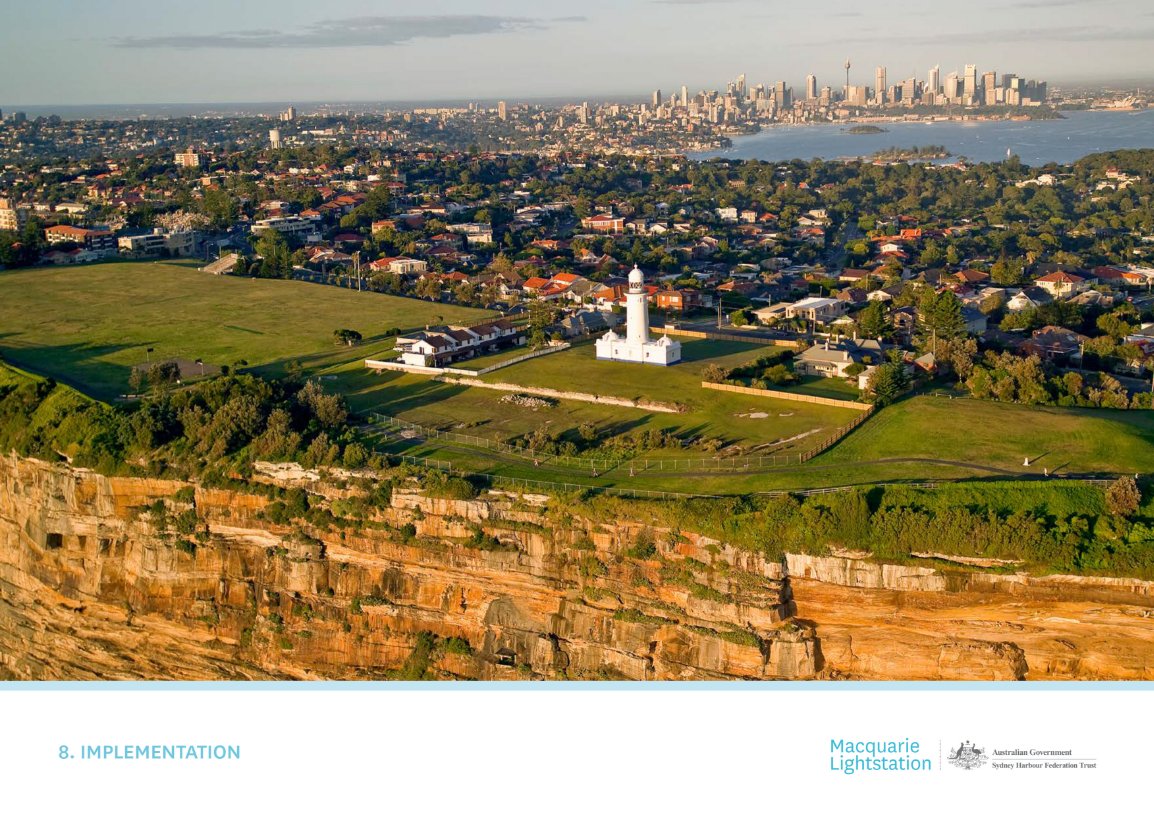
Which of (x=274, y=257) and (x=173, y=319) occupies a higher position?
(x=274, y=257)

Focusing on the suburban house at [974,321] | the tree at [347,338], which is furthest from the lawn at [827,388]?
the tree at [347,338]

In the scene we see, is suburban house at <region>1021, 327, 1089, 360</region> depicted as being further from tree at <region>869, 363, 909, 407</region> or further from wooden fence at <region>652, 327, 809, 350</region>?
tree at <region>869, 363, 909, 407</region>

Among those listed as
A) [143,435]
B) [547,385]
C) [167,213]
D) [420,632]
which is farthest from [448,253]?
[420,632]

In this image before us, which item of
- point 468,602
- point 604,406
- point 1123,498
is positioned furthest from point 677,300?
point 1123,498

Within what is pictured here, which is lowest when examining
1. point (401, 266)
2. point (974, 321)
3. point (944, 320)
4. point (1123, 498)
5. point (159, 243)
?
point (1123, 498)

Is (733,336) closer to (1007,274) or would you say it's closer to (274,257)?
(1007,274)

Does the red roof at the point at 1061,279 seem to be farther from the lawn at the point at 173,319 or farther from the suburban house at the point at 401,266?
the suburban house at the point at 401,266

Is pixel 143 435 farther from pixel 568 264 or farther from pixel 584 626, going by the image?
pixel 568 264
